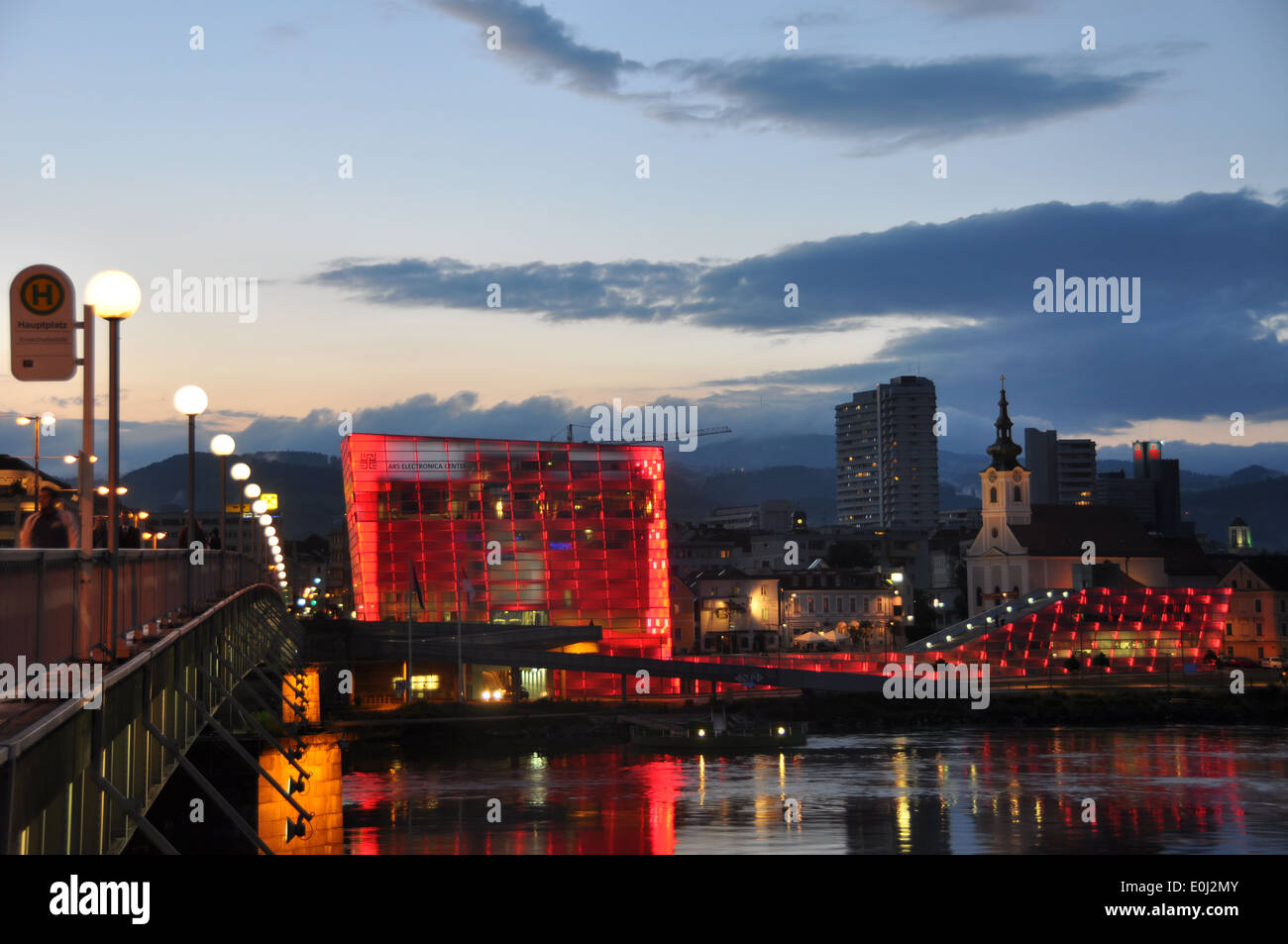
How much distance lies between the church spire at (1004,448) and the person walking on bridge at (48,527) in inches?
5590

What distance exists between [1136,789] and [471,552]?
44813mm

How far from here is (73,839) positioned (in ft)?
31.9

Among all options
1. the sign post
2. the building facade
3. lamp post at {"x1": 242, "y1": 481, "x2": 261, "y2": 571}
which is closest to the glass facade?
lamp post at {"x1": 242, "y1": 481, "x2": 261, "y2": 571}

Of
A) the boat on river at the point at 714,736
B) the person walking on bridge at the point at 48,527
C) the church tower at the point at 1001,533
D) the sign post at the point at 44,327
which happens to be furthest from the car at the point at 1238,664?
the sign post at the point at 44,327

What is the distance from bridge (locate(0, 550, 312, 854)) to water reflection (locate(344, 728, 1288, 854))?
30.7 m

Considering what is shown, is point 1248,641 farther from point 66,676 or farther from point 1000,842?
point 66,676

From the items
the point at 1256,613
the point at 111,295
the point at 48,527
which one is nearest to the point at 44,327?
the point at 111,295

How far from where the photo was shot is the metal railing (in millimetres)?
7887

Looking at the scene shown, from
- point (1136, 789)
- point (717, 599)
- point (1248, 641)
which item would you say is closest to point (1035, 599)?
point (1248, 641)

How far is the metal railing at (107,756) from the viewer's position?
7.89 meters

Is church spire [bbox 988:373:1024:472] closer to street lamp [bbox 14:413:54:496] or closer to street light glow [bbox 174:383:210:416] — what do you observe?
street lamp [bbox 14:413:54:496]

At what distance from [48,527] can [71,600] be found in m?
3.73

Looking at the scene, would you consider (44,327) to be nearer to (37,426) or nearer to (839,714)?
(37,426)

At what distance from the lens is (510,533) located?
91938 mm
